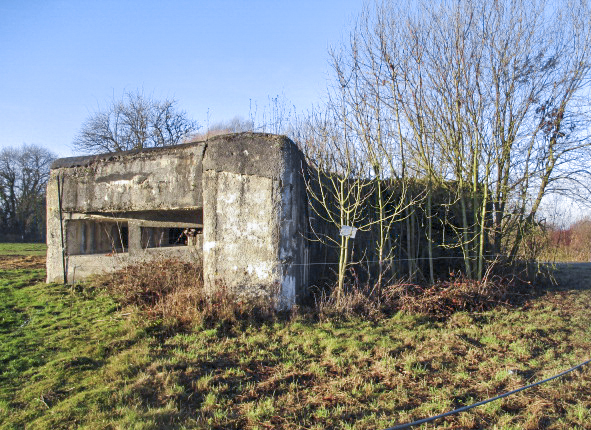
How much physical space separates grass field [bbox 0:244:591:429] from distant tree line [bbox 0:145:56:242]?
32.0 m

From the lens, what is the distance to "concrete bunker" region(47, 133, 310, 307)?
21.7ft

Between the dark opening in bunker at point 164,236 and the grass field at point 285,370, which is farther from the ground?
the dark opening in bunker at point 164,236

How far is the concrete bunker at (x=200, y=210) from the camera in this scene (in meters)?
6.61

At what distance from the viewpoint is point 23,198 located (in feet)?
117

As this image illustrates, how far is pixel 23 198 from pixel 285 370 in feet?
125

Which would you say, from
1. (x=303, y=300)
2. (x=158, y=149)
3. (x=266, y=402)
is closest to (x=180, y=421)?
(x=266, y=402)

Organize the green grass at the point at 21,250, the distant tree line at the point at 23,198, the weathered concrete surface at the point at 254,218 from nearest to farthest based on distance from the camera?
1. the weathered concrete surface at the point at 254,218
2. the green grass at the point at 21,250
3. the distant tree line at the point at 23,198

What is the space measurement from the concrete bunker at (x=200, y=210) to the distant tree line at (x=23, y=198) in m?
29.6

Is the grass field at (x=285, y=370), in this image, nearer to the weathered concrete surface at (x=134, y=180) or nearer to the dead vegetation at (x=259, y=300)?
the dead vegetation at (x=259, y=300)

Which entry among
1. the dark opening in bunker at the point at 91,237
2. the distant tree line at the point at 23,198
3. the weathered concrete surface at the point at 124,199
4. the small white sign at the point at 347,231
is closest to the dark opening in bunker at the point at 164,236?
the weathered concrete surface at the point at 124,199

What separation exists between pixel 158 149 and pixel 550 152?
26.3ft

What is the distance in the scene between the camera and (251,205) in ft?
21.9

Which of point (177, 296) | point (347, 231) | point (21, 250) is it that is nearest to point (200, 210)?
point (177, 296)

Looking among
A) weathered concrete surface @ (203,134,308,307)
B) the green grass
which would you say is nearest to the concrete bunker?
weathered concrete surface @ (203,134,308,307)
